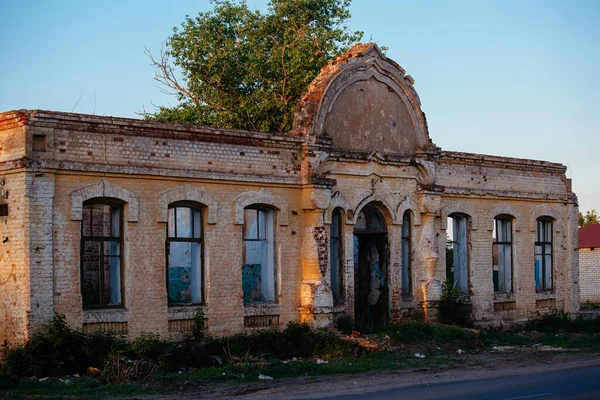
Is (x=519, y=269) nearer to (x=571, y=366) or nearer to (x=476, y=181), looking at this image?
(x=476, y=181)

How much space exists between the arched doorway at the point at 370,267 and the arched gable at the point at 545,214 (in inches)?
232

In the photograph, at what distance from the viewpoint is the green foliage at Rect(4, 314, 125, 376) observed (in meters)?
14.6

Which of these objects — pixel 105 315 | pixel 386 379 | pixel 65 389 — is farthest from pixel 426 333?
pixel 65 389

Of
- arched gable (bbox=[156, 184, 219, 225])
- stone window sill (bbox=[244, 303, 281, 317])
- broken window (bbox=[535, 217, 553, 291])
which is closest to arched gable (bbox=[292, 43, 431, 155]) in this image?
arched gable (bbox=[156, 184, 219, 225])

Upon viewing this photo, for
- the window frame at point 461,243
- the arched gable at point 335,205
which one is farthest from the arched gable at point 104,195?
the window frame at point 461,243

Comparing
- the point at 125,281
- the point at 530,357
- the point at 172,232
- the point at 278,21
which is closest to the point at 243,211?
the point at 172,232

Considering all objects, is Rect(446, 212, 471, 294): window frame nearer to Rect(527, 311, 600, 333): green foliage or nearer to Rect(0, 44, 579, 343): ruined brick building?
Rect(0, 44, 579, 343): ruined brick building

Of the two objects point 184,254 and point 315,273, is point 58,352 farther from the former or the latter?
point 315,273

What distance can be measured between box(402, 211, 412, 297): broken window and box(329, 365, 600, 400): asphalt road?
678 centimetres

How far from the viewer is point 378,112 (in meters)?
21.1

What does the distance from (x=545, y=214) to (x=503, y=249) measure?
6.02 ft

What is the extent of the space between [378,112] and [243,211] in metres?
4.73

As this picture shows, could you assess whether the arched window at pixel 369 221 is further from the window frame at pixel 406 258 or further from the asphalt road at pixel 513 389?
the asphalt road at pixel 513 389

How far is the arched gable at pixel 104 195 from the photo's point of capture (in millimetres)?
15781
